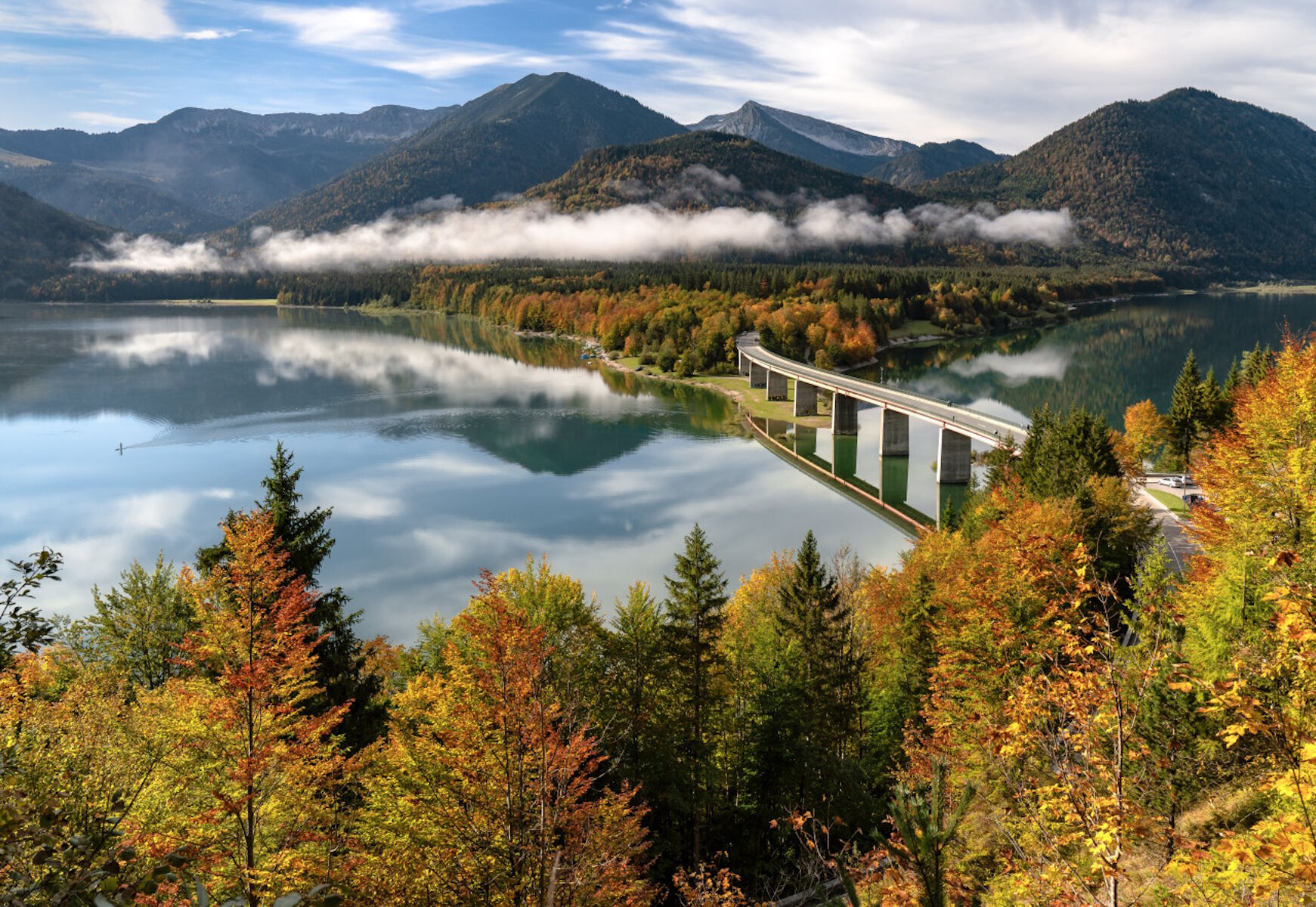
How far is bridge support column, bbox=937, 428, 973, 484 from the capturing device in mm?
61406

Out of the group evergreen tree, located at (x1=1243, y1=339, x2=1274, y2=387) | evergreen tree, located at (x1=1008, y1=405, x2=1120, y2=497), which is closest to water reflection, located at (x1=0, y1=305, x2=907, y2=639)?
evergreen tree, located at (x1=1008, y1=405, x2=1120, y2=497)

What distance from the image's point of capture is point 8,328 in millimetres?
167500

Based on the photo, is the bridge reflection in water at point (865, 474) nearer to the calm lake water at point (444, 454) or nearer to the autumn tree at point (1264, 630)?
the calm lake water at point (444, 454)

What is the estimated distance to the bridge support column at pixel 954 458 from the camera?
201ft

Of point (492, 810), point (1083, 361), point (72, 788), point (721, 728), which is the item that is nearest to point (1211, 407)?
point (721, 728)

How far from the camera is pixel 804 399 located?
8675cm

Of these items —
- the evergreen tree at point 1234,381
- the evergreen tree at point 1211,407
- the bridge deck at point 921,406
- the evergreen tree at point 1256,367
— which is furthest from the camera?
the bridge deck at point 921,406

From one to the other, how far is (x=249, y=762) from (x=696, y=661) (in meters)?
12.2

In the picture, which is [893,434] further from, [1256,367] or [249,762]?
[249,762]

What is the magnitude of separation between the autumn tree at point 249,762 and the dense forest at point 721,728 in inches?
3.4

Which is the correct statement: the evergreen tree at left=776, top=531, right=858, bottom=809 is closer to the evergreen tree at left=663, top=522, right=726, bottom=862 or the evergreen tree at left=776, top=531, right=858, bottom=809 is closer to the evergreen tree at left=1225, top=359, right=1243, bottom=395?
the evergreen tree at left=663, top=522, right=726, bottom=862

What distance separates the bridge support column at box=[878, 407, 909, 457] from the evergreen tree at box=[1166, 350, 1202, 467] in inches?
779

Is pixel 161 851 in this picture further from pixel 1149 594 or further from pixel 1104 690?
pixel 1149 594

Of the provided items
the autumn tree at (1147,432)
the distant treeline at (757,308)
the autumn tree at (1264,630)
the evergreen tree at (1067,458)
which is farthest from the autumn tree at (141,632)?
the distant treeline at (757,308)
